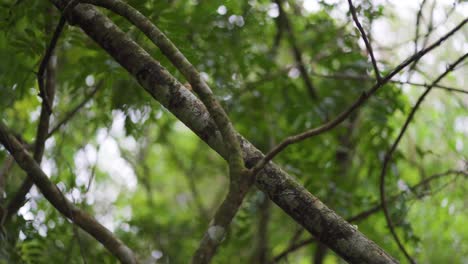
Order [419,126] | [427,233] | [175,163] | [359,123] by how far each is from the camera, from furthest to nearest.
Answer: [175,163] < [419,126] < [427,233] < [359,123]

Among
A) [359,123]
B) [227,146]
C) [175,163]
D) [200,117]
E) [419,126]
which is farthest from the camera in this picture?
[175,163]

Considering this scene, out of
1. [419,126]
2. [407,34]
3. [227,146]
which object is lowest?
[227,146]

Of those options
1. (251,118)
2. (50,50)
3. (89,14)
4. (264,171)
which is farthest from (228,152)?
(251,118)

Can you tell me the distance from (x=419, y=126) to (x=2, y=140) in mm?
3778

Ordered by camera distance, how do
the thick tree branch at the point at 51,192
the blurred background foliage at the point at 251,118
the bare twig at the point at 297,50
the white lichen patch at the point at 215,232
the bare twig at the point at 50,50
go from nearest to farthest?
the white lichen patch at the point at 215,232, the bare twig at the point at 50,50, the thick tree branch at the point at 51,192, the blurred background foliage at the point at 251,118, the bare twig at the point at 297,50

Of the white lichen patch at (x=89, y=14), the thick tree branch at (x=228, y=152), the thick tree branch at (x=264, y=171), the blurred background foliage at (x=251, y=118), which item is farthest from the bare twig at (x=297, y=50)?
the thick tree branch at (x=228, y=152)

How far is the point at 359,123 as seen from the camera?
4.19 meters

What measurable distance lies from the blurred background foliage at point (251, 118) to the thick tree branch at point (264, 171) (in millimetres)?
422

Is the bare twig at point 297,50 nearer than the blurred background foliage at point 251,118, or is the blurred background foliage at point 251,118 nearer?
the blurred background foliage at point 251,118

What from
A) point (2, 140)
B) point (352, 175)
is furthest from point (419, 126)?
point (2, 140)

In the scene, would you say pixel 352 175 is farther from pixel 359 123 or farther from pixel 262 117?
pixel 262 117

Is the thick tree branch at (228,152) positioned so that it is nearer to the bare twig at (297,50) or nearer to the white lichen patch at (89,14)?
the white lichen patch at (89,14)

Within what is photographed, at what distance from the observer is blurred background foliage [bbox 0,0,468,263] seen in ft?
9.11

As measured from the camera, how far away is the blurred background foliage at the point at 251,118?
9.11 ft
